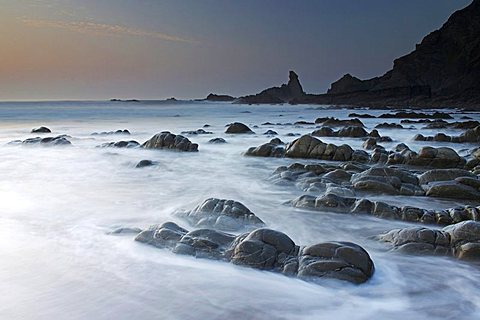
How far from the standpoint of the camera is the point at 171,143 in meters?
13.9

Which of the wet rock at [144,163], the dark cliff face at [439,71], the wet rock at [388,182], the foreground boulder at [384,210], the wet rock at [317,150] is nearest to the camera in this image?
the foreground boulder at [384,210]

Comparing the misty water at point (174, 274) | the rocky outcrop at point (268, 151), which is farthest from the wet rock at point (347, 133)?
the misty water at point (174, 274)

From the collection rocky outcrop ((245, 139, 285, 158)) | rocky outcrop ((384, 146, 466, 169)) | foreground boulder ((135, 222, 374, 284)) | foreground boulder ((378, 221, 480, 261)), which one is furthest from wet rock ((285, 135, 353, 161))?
foreground boulder ((135, 222, 374, 284))

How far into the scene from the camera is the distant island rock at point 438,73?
Result: 63.0 m

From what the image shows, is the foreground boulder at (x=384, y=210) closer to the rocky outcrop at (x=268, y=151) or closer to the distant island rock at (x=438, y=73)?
the rocky outcrop at (x=268, y=151)

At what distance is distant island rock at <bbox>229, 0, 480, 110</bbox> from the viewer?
63031 mm

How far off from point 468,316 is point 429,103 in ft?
198

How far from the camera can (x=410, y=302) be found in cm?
338

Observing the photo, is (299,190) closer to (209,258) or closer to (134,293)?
(209,258)

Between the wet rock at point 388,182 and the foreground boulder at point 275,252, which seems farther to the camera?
the wet rock at point 388,182

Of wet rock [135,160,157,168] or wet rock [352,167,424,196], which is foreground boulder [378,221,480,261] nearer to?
wet rock [352,167,424,196]

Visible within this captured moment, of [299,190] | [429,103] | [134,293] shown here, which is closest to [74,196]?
[299,190]

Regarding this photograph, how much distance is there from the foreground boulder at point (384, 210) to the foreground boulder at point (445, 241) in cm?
81

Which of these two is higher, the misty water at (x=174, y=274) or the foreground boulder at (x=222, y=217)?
the foreground boulder at (x=222, y=217)
